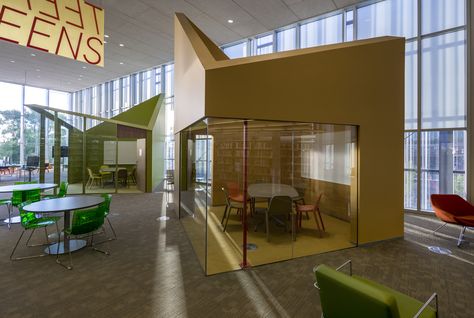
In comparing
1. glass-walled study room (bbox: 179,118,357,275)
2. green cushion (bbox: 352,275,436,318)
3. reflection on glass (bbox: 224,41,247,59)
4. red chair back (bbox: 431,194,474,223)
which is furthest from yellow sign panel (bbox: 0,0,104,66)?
red chair back (bbox: 431,194,474,223)

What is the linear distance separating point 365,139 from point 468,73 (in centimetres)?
396

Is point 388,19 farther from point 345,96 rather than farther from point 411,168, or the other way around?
point 345,96

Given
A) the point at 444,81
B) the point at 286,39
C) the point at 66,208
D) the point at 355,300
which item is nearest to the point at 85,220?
the point at 66,208

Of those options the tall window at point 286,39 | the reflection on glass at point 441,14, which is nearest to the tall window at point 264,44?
the tall window at point 286,39

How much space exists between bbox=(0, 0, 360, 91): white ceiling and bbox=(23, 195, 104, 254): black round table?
6003 millimetres

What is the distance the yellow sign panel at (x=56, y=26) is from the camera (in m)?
4.55

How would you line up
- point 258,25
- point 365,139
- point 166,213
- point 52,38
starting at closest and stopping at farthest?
point 365,139 → point 52,38 → point 166,213 → point 258,25

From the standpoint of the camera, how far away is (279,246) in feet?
14.4

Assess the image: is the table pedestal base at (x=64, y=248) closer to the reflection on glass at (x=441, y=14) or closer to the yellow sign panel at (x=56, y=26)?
the yellow sign panel at (x=56, y=26)

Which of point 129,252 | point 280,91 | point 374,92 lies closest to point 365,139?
point 374,92

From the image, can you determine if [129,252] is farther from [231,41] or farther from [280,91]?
[231,41]

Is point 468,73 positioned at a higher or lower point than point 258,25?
lower

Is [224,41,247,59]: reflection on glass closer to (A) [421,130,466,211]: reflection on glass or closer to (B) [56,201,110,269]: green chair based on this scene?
(A) [421,130,466,211]: reflection on glass

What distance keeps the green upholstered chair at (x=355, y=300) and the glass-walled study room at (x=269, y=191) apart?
2072 mm
